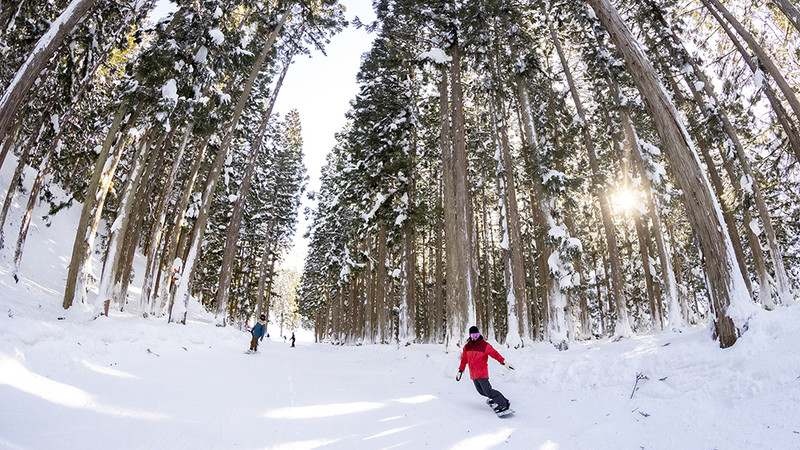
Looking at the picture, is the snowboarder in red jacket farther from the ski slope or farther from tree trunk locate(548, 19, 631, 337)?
tree trunk locate(548, 19, 631, 337)

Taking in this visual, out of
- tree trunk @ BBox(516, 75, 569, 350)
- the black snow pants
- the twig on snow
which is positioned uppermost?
tree trunk @ BBox(516, 75, 569, 350)

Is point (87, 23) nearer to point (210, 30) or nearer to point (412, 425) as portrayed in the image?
point (210, 30)

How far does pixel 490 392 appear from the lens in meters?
5.71

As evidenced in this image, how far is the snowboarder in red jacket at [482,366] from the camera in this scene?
18.3 ft

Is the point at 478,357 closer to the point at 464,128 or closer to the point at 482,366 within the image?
the point at 482,366

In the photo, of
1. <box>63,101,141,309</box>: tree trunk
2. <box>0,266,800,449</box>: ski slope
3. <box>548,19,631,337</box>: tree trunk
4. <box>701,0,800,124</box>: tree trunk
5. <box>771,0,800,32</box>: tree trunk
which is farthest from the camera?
<box>548,19,631,337</box>: tree trunk

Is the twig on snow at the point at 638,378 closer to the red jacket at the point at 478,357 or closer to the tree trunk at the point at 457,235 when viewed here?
the red jacket at the point at 478,357

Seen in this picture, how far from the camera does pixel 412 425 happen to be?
4.89 m

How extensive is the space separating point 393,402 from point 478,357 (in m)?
1.73

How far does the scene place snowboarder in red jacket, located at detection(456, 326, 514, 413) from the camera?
5579mm

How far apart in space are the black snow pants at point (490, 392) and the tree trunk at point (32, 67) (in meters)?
8.58

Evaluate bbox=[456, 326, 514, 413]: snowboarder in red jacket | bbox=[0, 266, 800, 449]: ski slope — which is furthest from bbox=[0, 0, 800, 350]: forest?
bbox=[456, 326, 514, 413]: snowboarder in red jacket

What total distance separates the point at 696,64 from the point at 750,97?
293 centimetres

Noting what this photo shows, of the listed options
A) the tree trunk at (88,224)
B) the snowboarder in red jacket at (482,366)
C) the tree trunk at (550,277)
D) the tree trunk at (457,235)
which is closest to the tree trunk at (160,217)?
the tree trunk at (88,224)
